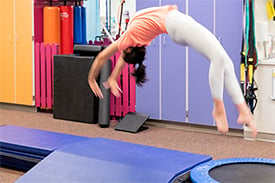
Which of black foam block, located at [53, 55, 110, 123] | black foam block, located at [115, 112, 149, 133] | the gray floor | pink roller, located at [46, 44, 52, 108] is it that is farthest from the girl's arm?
pink roller, located at [46, 44, 52, 108]

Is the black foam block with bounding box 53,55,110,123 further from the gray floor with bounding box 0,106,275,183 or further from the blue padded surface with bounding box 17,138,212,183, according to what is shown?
the blue padded surface with bounding box 17,138,212,183

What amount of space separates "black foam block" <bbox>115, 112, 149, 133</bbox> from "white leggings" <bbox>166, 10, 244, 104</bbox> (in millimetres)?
3733

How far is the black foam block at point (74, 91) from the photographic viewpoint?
20.5 feet

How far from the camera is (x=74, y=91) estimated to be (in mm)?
6387

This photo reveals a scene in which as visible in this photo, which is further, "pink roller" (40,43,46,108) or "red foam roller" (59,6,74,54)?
"pink roller" (40,43,46,108)

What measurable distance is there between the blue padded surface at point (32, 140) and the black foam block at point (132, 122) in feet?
4.69

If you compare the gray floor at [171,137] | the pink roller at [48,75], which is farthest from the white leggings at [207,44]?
the pink roller at [48,75]

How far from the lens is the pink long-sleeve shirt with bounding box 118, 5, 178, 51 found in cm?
217

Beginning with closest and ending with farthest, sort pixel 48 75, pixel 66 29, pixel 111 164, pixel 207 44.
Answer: pixel 207 44 < pixel 111 164 < pixel 66 29 < pixel 48 75

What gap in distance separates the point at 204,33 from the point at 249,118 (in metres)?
0.44

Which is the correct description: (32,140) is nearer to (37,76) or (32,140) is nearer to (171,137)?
(171,137)

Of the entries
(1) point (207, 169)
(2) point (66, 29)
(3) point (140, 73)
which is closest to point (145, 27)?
(3) point (140, 73)

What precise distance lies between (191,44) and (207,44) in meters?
0.07

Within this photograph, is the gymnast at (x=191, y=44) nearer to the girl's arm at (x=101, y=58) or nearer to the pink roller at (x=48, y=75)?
the girl's arm at (x=101, y=58)
